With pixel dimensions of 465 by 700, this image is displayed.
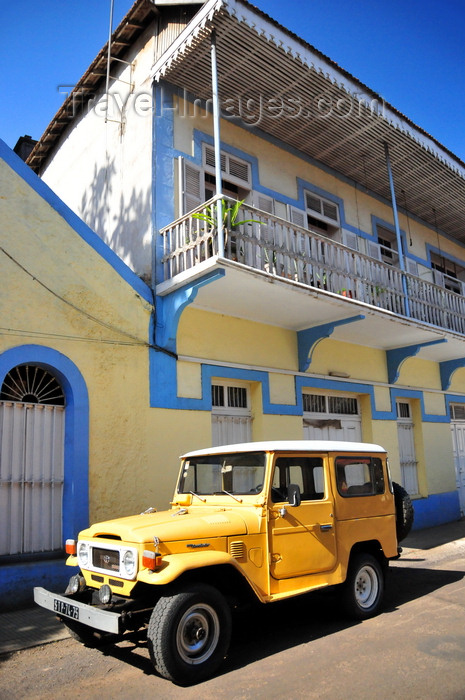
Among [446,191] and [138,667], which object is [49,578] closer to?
[138,667]

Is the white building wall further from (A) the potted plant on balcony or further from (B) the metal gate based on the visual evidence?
(B) the metal gate

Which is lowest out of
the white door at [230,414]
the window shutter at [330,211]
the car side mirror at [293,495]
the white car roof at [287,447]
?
the car side mirror at [293,495]

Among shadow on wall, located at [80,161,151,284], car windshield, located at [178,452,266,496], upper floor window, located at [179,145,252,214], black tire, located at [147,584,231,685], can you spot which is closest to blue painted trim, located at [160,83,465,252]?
upper floor window, located at [179,145,252,214]

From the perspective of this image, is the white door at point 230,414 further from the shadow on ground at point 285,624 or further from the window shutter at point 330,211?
the window shutter at point 330,211

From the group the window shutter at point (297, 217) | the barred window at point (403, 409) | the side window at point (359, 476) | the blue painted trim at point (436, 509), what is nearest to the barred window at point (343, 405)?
the barred window at point (403, 409)

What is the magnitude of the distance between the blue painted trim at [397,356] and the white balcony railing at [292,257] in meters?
0.83

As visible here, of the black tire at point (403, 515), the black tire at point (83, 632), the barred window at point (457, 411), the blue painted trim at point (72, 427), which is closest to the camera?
the black tire at point (83, 632)

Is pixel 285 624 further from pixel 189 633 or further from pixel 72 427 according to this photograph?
A: pixel 72 427

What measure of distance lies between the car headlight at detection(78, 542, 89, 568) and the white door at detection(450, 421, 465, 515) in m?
11.7

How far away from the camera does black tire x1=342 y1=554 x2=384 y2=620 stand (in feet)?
18.5

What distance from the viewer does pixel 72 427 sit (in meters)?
7.19

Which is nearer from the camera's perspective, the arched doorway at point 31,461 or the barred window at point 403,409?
the arched doorway at point 31,461

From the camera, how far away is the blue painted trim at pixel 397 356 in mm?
12209

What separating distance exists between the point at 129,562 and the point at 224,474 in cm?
147
